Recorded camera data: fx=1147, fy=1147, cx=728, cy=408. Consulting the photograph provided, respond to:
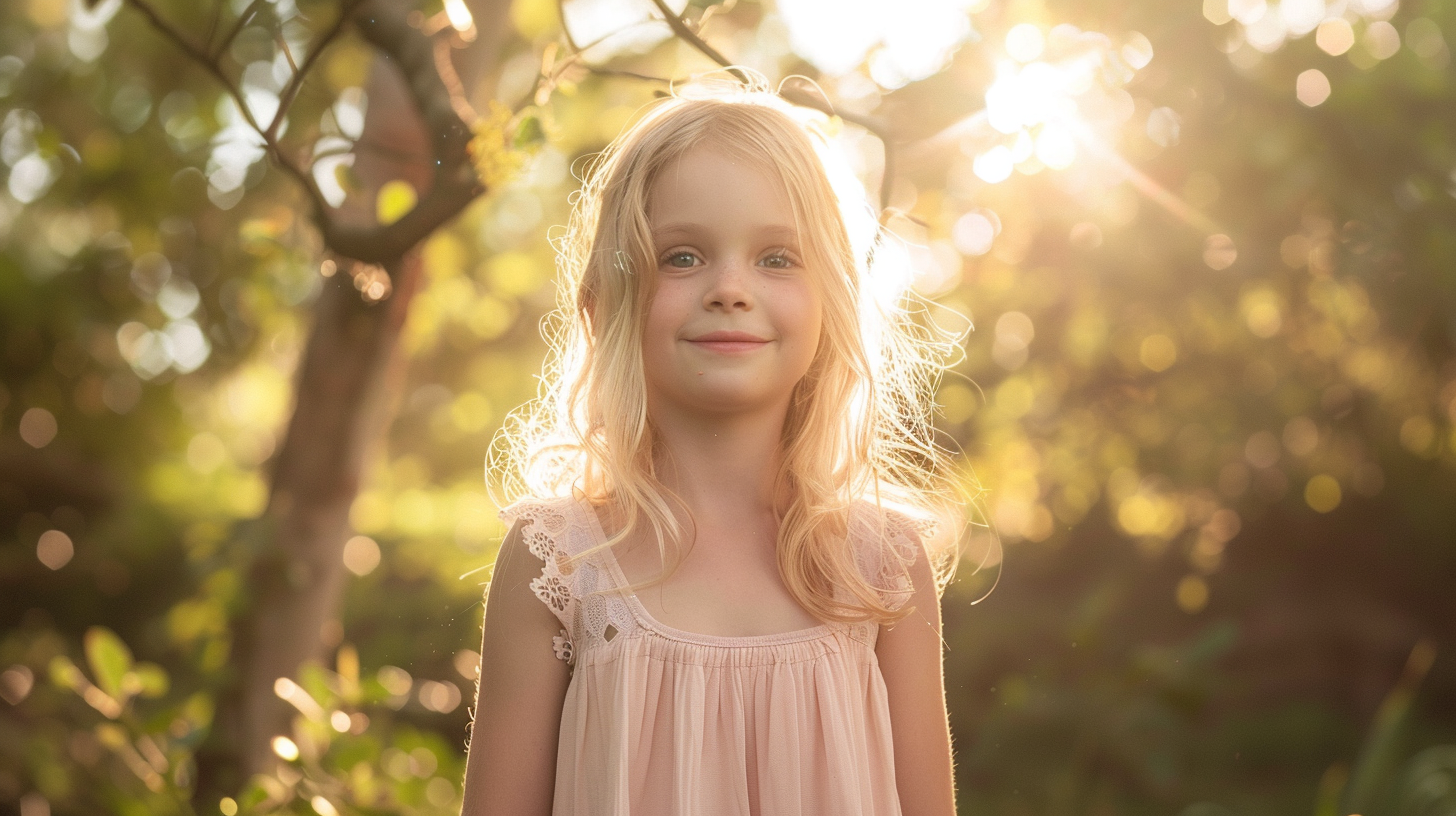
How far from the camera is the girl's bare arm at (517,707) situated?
1.46m

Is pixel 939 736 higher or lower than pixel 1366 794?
higher

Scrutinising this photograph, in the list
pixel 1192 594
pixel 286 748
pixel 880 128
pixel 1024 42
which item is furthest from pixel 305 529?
pixel 1192 594

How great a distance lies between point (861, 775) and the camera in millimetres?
1506

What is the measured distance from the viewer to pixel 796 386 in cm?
170

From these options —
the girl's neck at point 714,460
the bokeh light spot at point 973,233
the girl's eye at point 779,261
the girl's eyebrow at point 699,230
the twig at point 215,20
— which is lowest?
the girl's neck at point 714,460

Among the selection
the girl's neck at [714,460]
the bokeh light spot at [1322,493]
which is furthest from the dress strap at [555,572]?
the bokeh light spot at [1322,493]

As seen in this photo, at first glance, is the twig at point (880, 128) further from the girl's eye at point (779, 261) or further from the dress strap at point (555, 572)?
the dress strap at point (555, 572)

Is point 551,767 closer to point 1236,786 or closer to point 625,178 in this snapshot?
point 625,178

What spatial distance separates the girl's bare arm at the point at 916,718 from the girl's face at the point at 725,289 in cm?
40

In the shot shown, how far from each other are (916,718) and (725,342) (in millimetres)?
606

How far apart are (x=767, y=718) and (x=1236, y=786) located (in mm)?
4657

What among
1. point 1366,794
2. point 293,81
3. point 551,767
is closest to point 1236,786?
point 1366,794

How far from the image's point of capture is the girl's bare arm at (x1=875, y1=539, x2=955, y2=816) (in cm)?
161

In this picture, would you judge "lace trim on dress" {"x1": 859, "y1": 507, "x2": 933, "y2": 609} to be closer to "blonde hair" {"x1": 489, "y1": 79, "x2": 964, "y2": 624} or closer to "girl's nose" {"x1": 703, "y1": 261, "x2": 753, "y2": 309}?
"blonde hair" {"x1": 489, "y1": 79, "x2": 964, "y2": 624}
